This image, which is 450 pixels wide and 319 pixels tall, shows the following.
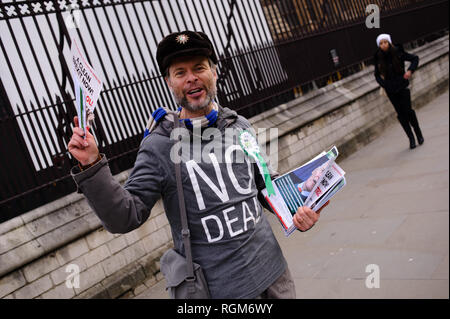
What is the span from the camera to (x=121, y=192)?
152 cm

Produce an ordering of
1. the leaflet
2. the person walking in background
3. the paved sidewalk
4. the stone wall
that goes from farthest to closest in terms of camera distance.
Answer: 1. the person walking in background
2. the stone wall
3. the paved sidewalk
4. the leaflet

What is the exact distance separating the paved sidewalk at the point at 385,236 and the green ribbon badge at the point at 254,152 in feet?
6.46

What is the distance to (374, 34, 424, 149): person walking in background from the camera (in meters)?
7.36

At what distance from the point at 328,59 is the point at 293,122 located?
2431 mm

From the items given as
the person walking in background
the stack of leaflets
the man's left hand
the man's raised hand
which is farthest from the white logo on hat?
the person walking in background

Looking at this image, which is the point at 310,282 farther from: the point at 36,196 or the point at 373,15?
the point at 373,15

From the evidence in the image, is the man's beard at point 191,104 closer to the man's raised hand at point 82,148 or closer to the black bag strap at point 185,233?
the black bag strap at point 185,233

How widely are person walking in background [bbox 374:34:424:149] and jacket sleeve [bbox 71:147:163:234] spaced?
6.72 metres

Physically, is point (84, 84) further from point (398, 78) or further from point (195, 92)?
point (398, 78)

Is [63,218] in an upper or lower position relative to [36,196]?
lower

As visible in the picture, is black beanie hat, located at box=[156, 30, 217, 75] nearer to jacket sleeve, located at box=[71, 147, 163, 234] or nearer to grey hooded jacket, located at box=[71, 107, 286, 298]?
grey hooded jacket, located at box=[71, 107, 286, 298]

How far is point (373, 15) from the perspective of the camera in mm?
10594

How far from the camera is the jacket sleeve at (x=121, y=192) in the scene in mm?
1454
